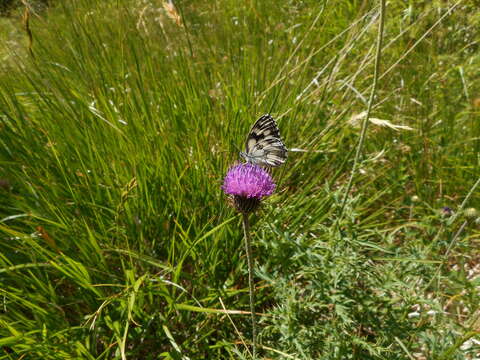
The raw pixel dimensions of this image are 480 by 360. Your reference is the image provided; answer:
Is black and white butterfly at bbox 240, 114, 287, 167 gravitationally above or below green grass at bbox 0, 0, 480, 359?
above

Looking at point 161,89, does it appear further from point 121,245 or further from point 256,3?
point 256,3

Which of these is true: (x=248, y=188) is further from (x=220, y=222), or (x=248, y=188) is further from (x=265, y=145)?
(x=220, y=222)

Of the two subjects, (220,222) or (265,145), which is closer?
(265,145)

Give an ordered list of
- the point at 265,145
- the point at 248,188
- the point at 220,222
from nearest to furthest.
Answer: the point at 248,188 < the point at 265,145 < the point at 220,222

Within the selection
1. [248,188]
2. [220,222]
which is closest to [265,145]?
[248,188]

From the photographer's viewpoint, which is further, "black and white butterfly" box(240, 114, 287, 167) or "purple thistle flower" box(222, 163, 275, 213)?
"black and white butterfly" box(240, 114, 287, 167)
